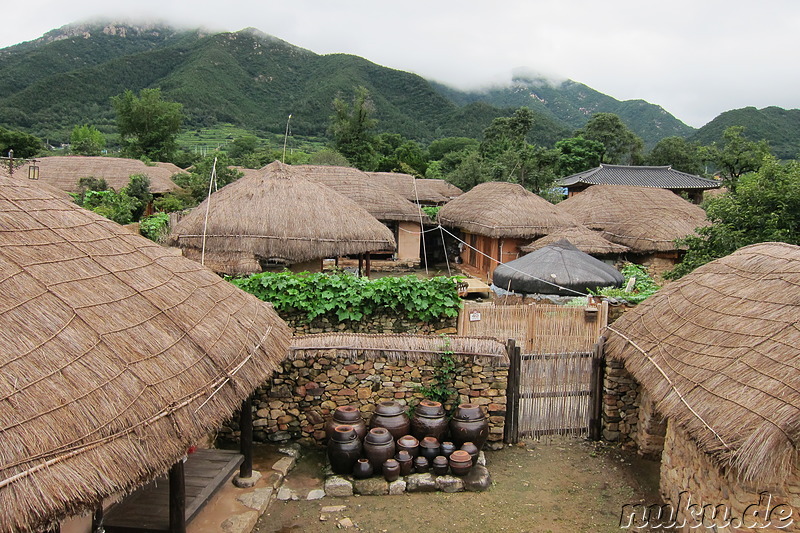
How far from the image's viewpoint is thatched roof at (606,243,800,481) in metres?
4.39

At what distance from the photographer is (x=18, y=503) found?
278cm

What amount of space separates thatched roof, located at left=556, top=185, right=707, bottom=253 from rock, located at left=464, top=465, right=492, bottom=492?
1355 cm

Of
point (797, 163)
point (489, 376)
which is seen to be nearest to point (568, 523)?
point (489, 376)

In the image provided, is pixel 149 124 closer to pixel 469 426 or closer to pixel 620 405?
pixel 469 426

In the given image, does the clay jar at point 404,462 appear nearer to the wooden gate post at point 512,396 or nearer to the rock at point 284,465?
the rock at point 284,465

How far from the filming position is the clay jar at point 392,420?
22.5 ft

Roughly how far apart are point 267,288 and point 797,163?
11436 millimetres

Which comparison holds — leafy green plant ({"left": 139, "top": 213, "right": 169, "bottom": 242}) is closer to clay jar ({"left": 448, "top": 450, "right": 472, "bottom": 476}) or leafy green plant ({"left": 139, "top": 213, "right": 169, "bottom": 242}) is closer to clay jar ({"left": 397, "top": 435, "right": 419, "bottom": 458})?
clay jar ({"left": 397, "top": 435, "right": 419, "bottom": 458})

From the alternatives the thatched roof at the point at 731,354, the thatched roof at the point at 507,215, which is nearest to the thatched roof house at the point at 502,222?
the thatched roof at the point at 507,215

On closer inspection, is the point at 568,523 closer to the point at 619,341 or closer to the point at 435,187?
the point at 619,341

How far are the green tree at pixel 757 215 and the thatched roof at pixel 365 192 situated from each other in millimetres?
9900

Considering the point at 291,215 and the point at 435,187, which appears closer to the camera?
the point at 291,215

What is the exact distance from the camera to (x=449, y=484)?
6.50m

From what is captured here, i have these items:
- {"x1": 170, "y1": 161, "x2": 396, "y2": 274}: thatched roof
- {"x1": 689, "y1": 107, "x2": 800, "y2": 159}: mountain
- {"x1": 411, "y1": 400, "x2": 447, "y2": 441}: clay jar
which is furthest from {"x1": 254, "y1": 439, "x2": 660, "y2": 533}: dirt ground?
{"x1": 689, "y1": 107, "x2": 800, "y2": 159}: mountain
